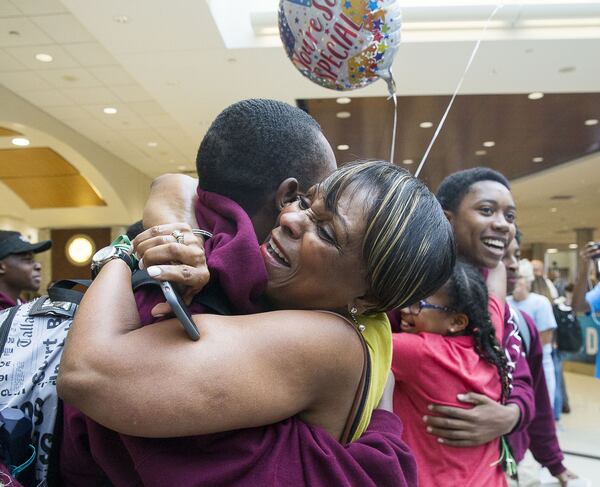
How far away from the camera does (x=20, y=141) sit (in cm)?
790

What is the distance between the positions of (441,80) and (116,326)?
585cm

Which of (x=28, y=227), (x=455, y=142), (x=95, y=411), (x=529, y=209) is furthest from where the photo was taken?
(x=529, y=209)

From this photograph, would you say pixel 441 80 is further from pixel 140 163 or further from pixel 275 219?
pixel 140 163

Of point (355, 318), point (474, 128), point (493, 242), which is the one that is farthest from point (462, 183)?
point (474, 128)

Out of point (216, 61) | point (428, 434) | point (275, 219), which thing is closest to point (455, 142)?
point (216, 61)

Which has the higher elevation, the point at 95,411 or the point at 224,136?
the point at 224,136

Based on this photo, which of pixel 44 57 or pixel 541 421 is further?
pixel 44 57

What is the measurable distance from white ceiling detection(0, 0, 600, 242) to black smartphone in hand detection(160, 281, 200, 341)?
4.31 metres

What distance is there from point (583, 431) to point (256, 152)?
5359mm

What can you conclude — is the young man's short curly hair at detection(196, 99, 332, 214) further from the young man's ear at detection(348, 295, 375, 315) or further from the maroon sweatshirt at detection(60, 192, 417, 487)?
the young man's ear at detection(348, 295, 375, 315)

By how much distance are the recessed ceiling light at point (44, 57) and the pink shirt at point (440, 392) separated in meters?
5.61

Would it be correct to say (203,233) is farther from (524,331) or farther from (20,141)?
(20,141)

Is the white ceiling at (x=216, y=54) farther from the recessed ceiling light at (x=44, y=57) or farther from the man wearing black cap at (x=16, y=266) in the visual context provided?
the man wearing black cap at (x=16, y=266)

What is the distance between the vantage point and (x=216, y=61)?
5398 millimetres
